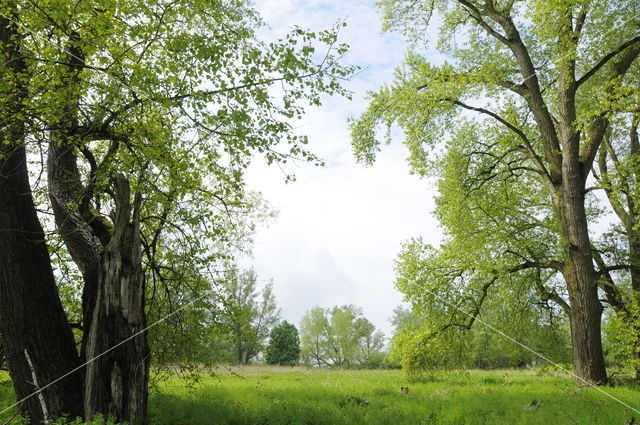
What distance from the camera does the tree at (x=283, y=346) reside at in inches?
911

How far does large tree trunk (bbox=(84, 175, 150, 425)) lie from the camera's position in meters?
6.48

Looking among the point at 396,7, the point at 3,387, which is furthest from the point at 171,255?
the point at 396,7

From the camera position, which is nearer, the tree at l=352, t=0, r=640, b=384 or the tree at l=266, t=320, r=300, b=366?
the tree at l=352, t=0, r=640, b=384

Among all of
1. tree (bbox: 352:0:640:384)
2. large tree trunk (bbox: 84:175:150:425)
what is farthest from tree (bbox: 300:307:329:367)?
large tree trunk (bbox: 84:175:150:425)

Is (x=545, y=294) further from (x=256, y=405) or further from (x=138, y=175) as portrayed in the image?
(x=138, y=175)

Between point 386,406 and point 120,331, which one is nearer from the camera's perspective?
point 120,331

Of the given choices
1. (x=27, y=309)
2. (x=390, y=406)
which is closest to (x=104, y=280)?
(x=27, y=309)

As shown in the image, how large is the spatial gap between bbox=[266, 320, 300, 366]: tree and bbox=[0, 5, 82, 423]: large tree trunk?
15928mm

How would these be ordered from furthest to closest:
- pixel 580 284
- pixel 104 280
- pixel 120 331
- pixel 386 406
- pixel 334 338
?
1. pixel 334 338
2. pixel 580 284
3. pixel 386 406
4. pixel 104 280
5. pixel 120 331

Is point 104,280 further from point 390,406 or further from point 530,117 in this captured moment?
point 530,117

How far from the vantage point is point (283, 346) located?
78.1ft

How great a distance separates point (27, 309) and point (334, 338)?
20583 millimetres

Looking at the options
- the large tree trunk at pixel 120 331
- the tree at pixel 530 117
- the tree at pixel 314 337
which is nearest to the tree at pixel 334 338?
the tree at pixel 314 337

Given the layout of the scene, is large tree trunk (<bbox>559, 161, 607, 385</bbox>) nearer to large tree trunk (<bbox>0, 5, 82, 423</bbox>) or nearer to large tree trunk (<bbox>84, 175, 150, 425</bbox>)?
large tree trunk (<bbox>84, 175, 150, 425</bbox>)
